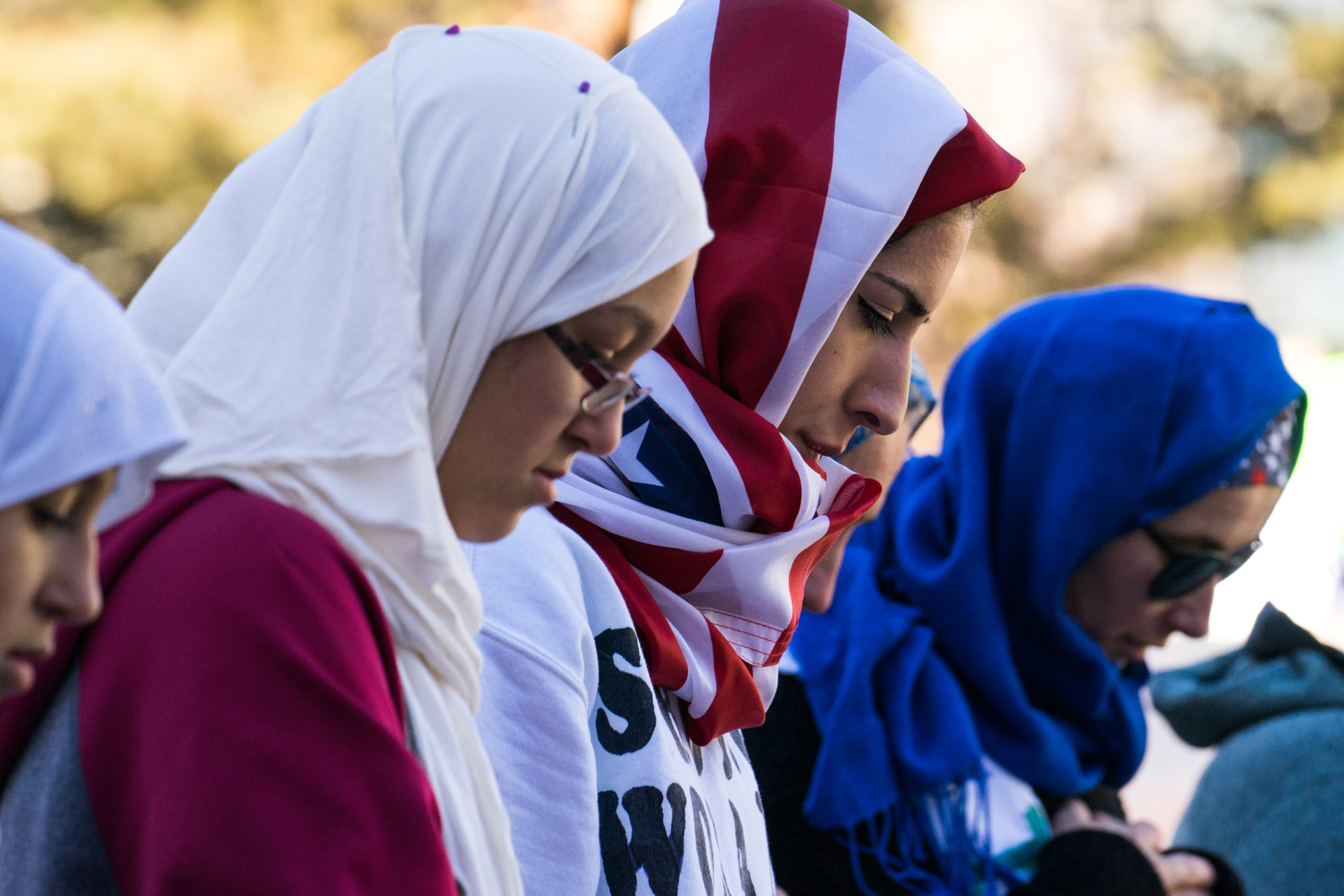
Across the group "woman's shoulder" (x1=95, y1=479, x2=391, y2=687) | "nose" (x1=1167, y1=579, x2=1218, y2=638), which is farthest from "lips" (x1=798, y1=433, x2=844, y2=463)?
"nose" (x1=1167, y1=579, x2=1218, y2=638)

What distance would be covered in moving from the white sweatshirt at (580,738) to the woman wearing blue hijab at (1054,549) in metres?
0.94

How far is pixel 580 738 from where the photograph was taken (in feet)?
4.18

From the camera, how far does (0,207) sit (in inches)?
303

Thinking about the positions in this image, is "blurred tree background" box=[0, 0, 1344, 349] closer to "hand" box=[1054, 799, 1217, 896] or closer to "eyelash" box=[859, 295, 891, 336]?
"hand" box=[1054, 799, 1217, 896]

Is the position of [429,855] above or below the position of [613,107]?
below

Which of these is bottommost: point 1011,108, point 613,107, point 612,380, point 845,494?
point 845,494

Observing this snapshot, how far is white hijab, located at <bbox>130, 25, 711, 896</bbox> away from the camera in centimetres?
95

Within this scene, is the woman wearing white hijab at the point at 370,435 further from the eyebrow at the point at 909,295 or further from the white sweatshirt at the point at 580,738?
the eyebrow at the point at 909,295

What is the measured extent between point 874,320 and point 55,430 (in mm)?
1171

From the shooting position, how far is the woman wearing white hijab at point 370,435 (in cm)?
84

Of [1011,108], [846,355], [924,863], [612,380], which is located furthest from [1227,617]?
[612,380]

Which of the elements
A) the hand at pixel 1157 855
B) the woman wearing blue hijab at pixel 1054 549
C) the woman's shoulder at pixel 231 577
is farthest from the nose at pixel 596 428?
the hand at pixel 1157 855

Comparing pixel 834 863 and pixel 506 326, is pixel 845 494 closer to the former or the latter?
pixel 834 863

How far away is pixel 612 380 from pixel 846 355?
0.69 meters
